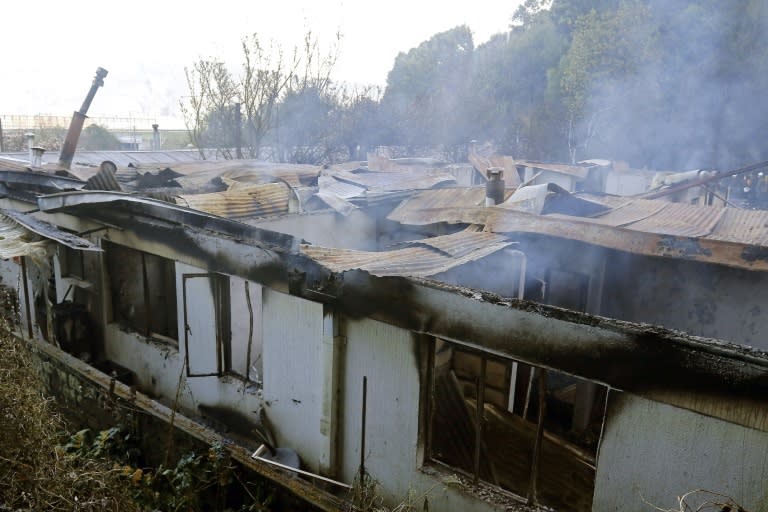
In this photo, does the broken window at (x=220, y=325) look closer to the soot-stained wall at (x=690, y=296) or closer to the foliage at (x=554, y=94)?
the soot-stained wall at (x=690, y=296)

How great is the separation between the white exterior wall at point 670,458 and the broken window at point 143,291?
6475 millimetres

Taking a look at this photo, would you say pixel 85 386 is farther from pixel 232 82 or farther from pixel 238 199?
pixel 232 82

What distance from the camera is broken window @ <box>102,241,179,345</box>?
27.9 ft

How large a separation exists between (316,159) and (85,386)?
18.9 metres

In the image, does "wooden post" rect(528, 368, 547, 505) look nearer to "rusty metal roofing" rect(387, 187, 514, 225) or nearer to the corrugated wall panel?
the corrugated wall panel

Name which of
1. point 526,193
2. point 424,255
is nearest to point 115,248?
point 424,255

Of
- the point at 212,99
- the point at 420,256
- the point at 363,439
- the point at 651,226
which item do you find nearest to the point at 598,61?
the point at 212,99

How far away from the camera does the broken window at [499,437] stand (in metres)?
5.44

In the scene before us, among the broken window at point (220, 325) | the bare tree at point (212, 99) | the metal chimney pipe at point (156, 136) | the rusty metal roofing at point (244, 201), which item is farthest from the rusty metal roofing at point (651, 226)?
→ the metal chimney pipe at point (156, 136)

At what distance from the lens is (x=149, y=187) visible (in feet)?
37.1

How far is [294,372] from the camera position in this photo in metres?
6.46

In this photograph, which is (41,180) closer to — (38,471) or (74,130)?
(74,130)

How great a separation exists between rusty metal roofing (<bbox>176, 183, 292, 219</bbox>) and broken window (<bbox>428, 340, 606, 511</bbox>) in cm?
454

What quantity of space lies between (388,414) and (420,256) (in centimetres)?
166
